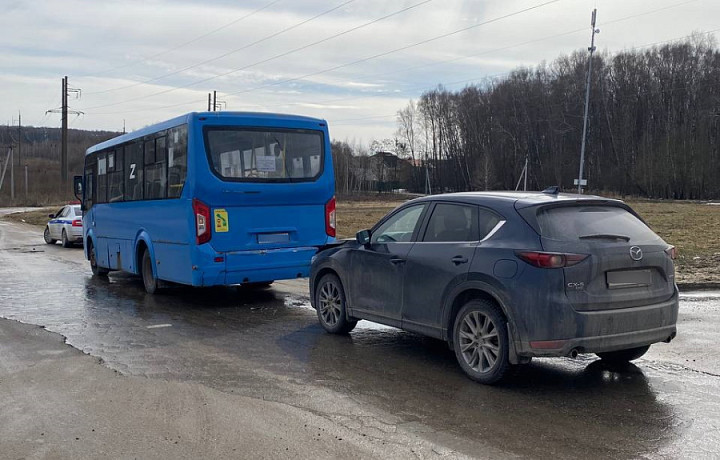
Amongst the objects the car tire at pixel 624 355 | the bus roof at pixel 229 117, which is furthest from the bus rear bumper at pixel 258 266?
the car tire at pixel 624 355

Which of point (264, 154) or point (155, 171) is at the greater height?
point (264, 154)

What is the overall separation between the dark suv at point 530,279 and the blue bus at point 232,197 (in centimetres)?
403

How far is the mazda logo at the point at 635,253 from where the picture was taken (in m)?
5.98

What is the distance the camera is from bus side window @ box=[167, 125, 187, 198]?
34.6 feet

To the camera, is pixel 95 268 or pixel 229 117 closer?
pixel 229 117

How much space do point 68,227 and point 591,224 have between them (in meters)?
22.2

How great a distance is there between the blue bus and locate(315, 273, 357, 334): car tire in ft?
7.62

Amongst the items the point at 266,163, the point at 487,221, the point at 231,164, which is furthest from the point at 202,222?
the point at 487,221

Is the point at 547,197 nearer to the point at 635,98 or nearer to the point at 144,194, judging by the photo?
the point at 144,194

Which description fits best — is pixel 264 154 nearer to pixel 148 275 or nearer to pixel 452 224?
pixel 148 275

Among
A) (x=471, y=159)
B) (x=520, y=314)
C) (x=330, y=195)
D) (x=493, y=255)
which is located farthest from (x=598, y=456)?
(x=471, y=159)

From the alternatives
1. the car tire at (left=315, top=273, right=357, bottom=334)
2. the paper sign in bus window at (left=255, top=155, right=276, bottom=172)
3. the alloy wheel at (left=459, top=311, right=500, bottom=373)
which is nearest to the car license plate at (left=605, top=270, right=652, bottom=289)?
the alloy wheel at (left=459, top=311, right=500, bottom=373)

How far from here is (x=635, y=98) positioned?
285 feet

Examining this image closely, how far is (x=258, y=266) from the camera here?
10758 millimetres
